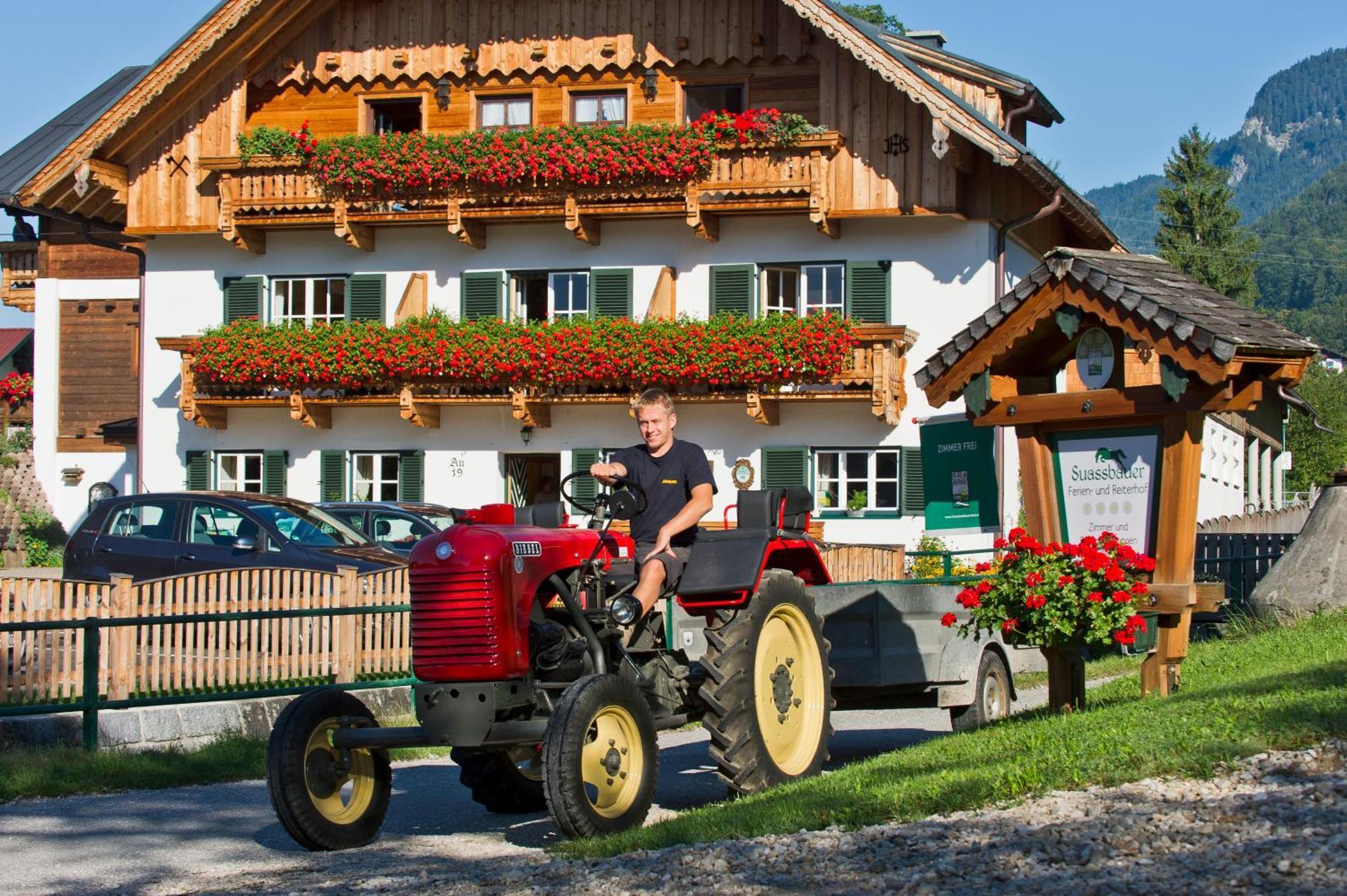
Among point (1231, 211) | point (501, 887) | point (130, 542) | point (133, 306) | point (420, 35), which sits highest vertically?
point (1231, 211)

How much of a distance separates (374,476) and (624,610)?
894 inches

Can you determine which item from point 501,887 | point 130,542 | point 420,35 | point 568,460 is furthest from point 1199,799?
point 420,35

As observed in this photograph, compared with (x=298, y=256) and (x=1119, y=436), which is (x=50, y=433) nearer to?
(x=298, y=256)

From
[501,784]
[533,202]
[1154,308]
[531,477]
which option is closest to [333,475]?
[531,477]

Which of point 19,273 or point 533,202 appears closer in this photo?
point 533,202

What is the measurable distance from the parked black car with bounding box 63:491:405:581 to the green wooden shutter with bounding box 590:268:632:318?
38.7ft

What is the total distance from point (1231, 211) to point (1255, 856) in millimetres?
74642

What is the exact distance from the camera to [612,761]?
26.8ft

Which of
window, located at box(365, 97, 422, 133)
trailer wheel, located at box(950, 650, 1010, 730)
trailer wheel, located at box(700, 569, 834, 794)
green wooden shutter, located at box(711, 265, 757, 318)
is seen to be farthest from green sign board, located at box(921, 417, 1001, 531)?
window, located at box(365, 97, 422, 133)

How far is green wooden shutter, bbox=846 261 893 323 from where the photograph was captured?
28188 mm

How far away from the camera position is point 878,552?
67.1ft

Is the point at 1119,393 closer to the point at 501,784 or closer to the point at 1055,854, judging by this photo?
the point at 501,784

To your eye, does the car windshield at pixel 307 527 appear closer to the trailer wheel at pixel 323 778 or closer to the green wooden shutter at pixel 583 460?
the trailer wheel at pixel 323 778

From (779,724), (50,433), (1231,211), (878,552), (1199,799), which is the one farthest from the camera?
(1231,211)
